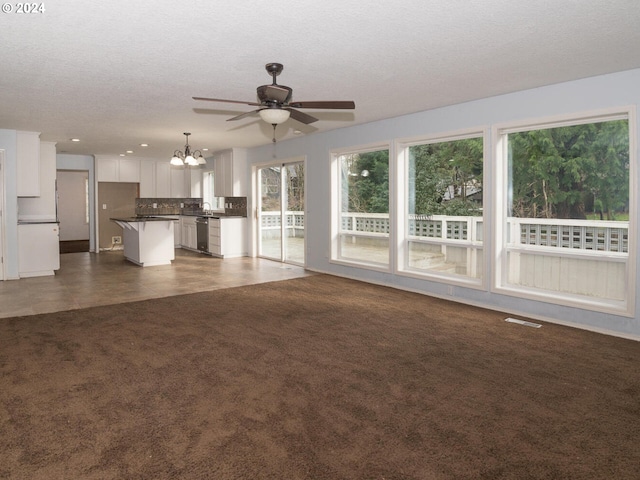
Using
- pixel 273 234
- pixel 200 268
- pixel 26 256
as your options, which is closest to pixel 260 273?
pixel 200 268

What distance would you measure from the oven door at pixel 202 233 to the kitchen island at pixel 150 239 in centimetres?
133

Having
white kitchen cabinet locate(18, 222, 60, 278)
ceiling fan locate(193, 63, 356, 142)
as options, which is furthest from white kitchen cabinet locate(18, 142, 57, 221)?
ceiling fan locate(193, 63, 356, 142)

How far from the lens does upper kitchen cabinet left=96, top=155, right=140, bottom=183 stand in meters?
10.7

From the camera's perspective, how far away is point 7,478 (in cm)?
198

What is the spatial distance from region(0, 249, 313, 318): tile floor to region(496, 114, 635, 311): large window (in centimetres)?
364

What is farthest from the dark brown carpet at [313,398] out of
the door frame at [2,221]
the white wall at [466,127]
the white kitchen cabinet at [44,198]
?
the white kitchen cabinet at [44,198]

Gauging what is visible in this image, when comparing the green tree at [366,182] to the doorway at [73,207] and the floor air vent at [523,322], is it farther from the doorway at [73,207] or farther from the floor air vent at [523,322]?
the doorway at [73,207]

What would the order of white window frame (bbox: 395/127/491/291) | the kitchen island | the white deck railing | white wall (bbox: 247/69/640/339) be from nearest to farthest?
white wall (bbox: 247/69/640/339)
the white deck railing
white window frame (bbox: 395/127/491/291)
the kitchen island

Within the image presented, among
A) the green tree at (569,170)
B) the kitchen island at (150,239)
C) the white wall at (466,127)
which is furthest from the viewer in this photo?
the kitchen island at (150,239)

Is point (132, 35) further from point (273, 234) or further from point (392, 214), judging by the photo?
point (273, 234)

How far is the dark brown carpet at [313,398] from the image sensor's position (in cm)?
213

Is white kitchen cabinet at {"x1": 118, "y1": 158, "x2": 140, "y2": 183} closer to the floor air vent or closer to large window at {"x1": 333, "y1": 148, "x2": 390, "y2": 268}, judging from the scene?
large window at {"x1": 333, "y1": 148, "x2": 390, "y2": 268}

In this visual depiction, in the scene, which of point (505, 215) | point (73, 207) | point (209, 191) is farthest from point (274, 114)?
→ point (73, 207)

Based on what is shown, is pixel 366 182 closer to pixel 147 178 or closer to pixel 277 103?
pixel 277 103
